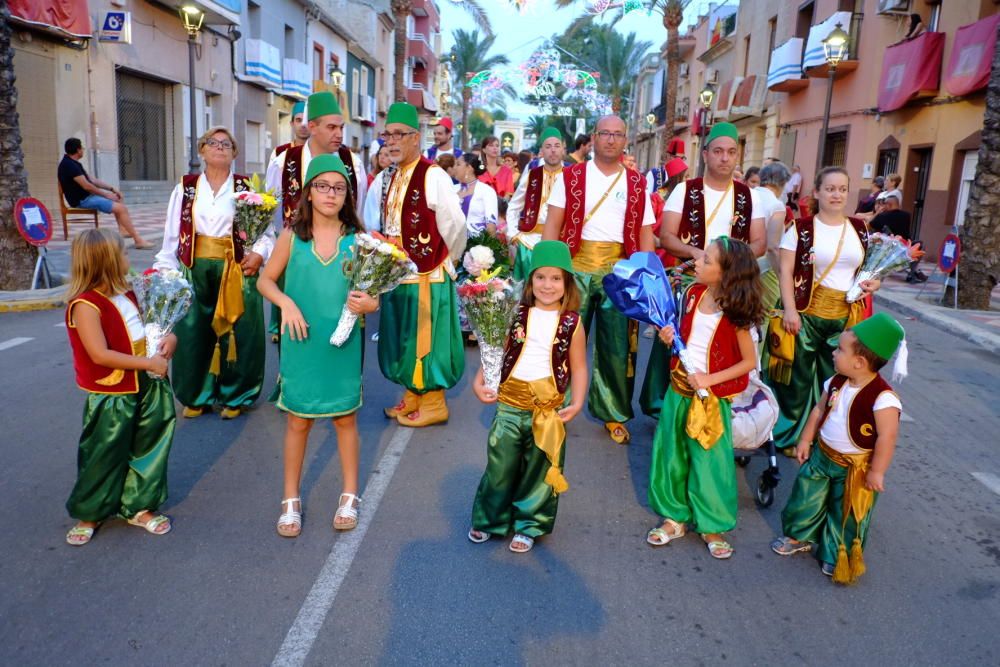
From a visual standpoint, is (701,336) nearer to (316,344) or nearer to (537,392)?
(537,392)

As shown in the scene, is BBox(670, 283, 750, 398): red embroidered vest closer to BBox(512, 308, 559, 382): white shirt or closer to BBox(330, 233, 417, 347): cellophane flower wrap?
BBox(512, 308, 559, 382): white shirt

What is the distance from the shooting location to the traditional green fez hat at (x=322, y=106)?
530cm

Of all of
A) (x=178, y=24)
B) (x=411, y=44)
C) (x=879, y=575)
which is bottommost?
(x=879, y=575)

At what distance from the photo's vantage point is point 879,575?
12.2 feet

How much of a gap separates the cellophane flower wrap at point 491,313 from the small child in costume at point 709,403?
83 centimetres

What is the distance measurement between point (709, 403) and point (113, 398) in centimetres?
276

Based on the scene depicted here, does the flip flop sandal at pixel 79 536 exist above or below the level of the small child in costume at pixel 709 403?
below

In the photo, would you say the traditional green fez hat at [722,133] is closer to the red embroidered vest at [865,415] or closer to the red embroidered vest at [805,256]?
the red embroidered vest at [805,256]

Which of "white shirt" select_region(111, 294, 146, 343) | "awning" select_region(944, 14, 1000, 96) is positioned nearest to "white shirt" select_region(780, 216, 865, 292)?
"white shirt" select_region(111, 294, 146, 343)

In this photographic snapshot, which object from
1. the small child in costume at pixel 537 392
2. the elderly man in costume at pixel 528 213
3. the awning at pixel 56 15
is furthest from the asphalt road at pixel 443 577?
the awning at pixel 56 15

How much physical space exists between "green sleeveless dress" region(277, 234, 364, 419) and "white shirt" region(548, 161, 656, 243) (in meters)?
2.12

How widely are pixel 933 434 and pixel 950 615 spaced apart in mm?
2872

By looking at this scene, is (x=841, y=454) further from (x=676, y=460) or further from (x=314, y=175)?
(x=314, y=175)

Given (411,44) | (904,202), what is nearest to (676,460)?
(904,202)
